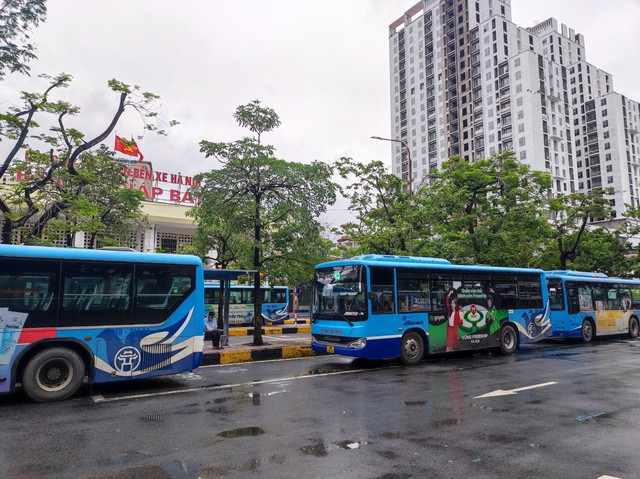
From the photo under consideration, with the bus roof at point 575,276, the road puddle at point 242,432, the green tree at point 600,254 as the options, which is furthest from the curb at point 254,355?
the green tree at point 600,254

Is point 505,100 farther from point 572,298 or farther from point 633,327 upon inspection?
point 572,298

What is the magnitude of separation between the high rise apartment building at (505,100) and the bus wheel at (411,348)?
70.0 metres

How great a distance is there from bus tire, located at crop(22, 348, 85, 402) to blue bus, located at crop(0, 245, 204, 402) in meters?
A: 0.02

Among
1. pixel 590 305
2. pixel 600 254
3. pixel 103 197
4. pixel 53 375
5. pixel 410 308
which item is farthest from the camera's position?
pixel 600 254

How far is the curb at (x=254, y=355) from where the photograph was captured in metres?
13.2

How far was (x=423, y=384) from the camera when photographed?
389 inches

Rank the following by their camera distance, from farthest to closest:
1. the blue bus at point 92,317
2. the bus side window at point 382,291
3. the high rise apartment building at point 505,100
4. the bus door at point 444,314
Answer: the high rise apartment building at point 505,100, the bus door at point 444,314, the bus side window at point 382,291, the blue bus at point 92,317

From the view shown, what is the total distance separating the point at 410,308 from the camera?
1297 centimetres

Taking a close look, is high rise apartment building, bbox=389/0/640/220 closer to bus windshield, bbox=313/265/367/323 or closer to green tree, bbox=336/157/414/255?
green tree, bbox=336/157/414/255

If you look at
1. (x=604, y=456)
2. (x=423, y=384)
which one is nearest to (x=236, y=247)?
(x=423, y=384)

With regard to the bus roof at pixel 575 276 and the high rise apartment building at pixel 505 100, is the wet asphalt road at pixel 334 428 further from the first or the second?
the high rise apartment building at pixel 505 100

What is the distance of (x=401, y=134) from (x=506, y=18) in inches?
1110

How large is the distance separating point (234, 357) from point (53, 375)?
5.91 metres

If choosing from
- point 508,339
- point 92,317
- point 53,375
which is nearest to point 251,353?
point 92,317
